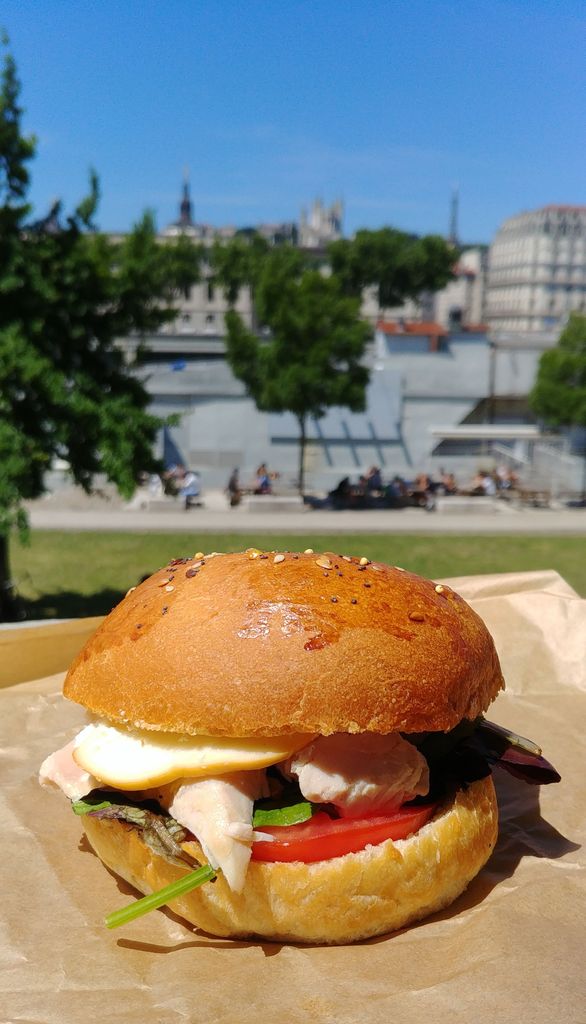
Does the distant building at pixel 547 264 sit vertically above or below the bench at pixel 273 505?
above

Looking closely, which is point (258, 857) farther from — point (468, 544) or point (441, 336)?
point (441, 336)

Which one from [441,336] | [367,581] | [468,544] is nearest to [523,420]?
[441,336]

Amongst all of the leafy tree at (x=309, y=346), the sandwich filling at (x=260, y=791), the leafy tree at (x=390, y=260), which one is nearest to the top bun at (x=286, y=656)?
the sandwich filling at (x=260, y=791)

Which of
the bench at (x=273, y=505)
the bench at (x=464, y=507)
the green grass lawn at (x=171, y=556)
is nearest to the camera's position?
the green grass lawn at (x=171, y=556)

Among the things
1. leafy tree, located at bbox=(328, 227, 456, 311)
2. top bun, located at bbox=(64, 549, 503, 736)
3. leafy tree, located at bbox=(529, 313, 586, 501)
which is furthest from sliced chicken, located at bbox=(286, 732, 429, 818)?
leafy tree, located at bbox=(328, 227, 456, 311)

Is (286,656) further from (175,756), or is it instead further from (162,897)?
(162,897)

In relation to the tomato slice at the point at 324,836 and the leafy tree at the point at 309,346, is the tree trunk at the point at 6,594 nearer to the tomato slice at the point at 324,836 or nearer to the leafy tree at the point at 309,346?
the tomato slice at the point at 324,836
